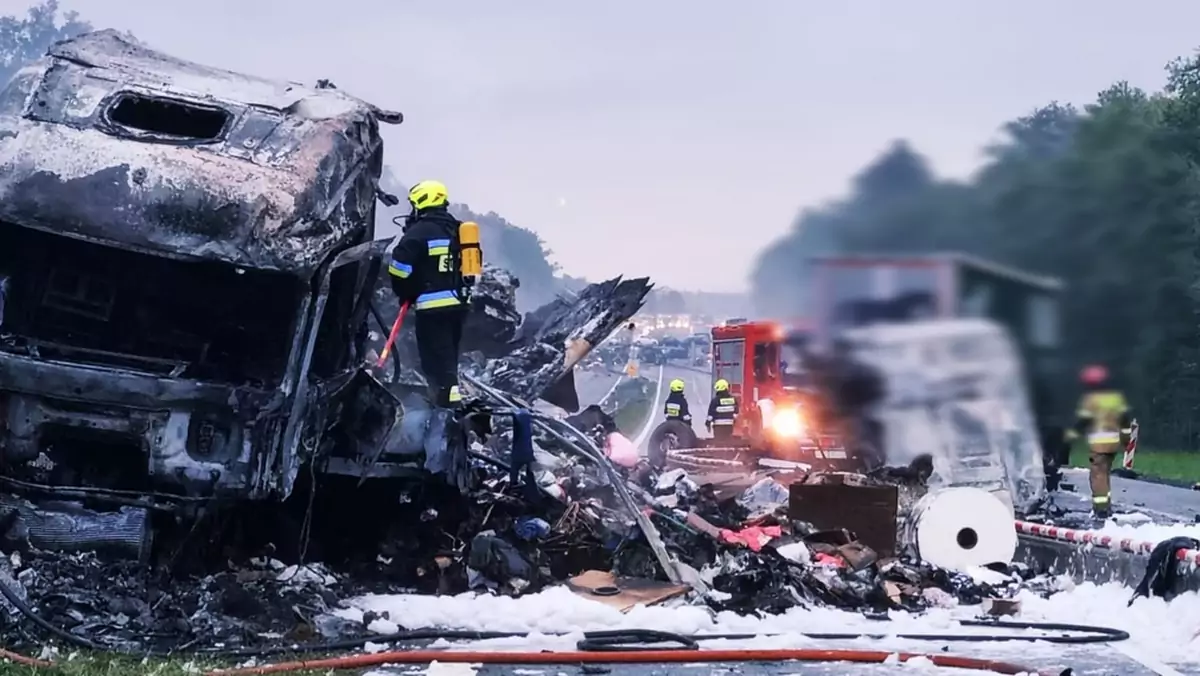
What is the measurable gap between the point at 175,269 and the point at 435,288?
1332 millimetres

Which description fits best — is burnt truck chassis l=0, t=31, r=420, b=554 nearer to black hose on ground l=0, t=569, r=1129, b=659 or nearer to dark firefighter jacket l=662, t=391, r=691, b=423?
black hose on ground l=0, t=569, r=1129, b=659

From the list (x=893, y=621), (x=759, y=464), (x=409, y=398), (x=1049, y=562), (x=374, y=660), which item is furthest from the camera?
(x=759, y=464)

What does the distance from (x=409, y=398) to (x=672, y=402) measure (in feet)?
33.2

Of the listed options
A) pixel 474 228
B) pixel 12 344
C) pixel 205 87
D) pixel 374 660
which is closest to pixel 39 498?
pixel 12 344

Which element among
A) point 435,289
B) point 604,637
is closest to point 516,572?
point 604,637

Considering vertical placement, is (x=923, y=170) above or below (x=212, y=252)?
above

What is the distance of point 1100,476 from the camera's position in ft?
31.5

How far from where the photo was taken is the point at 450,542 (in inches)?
252

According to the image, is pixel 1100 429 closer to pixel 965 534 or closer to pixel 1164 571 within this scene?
pixel 965 534

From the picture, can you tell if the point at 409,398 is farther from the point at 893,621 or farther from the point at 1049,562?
the point at 1049,562

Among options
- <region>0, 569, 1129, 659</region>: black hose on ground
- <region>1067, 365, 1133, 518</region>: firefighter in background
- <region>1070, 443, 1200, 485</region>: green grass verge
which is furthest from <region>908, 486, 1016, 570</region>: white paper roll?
<region>1070, 443, 1200, 485</region>: green grass verge

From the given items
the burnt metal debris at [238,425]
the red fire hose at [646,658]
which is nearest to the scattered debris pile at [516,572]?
the burnt metal debris at [238,425]

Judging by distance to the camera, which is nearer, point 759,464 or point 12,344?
point 12,344

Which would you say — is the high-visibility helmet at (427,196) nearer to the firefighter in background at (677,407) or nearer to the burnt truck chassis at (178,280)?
the burnt truck chassis at (178,280)
